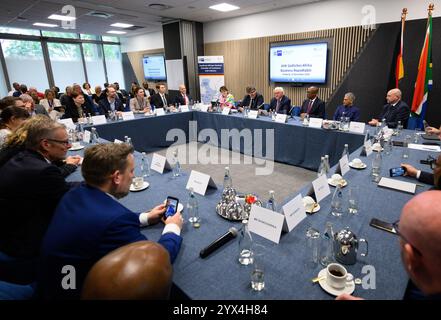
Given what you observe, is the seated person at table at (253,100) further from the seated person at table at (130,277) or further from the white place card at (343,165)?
the seated person at table at (130,277)

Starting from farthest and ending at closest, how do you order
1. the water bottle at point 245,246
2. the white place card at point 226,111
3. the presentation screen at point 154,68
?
the presentation screen at point 154,68 → the white place card at point 226,111 → the water bottle at point 245,246

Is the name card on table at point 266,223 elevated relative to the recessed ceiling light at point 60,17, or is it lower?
lower

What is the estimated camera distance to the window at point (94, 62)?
10633 mm

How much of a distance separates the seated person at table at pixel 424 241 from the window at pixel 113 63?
502 inches

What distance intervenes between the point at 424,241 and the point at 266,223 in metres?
0.74

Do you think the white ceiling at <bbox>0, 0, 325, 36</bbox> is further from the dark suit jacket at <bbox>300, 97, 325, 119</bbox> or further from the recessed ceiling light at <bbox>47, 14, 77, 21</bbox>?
the dark suit jacket at <bbox>300, 97, 325, 119</bbox>

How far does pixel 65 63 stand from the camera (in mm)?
9992

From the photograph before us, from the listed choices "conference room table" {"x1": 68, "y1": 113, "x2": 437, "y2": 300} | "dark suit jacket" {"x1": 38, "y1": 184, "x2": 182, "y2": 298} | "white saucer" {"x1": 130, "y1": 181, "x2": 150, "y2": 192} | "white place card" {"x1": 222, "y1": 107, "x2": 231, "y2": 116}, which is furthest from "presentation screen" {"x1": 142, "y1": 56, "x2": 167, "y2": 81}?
"dark suit jacket" {"x1": 38, "y1": 184, "x2": 182, "y2": 298}

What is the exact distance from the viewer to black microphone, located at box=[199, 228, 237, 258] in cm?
127

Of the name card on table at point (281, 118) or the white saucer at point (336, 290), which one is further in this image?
the name card on table at point (281, 118)

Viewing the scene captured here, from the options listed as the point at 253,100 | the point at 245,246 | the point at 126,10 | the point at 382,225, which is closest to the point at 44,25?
the point at 126,10

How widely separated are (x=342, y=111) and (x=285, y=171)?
1.44 meters

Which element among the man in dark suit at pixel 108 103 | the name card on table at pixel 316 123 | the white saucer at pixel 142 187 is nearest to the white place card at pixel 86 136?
the man in dark suit at pixel 108 103
